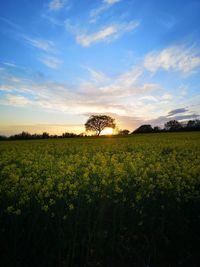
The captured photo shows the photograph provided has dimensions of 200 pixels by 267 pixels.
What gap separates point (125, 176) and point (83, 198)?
2.34m

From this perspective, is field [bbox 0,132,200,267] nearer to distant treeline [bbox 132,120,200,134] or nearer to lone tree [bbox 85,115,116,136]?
distant treeline [bbox 132,120,200,134]

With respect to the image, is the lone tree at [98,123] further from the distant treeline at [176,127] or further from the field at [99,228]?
the field at [99,228]

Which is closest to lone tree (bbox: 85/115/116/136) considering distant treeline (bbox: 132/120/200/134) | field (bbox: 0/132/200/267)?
distant treeline (bbox: 132/120/200/134)

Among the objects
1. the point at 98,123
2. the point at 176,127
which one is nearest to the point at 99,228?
the point at 176,127

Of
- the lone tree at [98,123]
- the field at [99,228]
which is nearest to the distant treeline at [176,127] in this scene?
the lone tree at [98,123]

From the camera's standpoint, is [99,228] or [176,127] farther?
[176,127]

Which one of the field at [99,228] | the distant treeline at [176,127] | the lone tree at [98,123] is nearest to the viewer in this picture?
the field at [99,228]

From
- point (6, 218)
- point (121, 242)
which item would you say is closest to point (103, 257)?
point (121, 242)

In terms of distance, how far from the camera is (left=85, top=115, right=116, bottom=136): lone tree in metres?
116

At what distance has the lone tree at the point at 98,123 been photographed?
116 m

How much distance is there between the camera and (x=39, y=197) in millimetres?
5613

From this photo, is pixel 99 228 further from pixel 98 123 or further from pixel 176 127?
pixel 98 123

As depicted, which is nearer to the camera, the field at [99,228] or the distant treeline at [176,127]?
the field at [99,228]

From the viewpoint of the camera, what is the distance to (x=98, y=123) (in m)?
116
